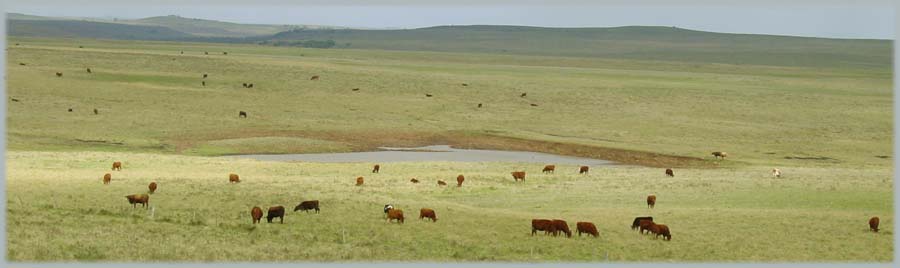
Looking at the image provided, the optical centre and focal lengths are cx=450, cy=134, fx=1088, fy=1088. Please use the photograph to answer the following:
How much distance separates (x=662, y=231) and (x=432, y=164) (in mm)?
17507

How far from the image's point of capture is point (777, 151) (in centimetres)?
5238

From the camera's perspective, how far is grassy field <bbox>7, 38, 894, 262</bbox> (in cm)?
2344

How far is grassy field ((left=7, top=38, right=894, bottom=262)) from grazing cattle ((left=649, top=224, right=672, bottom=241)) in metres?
0.22

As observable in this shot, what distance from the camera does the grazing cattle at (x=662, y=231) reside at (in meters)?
23.9

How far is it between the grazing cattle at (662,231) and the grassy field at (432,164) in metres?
0.22

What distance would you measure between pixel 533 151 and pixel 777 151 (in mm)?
12120

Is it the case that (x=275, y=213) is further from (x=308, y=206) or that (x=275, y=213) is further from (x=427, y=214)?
(x=427, y=214)

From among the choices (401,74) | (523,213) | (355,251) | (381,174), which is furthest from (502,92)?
(355,251)

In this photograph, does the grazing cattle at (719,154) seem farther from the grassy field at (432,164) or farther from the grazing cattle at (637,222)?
the grazing cattle at (637,222)

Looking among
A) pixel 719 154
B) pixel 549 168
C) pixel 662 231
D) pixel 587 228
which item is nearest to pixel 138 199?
pixel 587 228

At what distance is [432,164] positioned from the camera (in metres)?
40.7

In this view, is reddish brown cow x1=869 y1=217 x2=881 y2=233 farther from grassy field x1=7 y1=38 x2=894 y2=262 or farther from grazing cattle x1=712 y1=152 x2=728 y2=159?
grazing cattle x1=712 y1=152 x2=728 y2=159

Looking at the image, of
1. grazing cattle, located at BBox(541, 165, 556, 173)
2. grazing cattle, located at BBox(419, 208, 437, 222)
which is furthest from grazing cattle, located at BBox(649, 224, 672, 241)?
grazing cattle, located at BBox(541, 165, 556, 173)

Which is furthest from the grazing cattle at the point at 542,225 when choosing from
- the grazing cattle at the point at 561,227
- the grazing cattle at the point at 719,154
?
the grazing cattle at the point at 719,154
